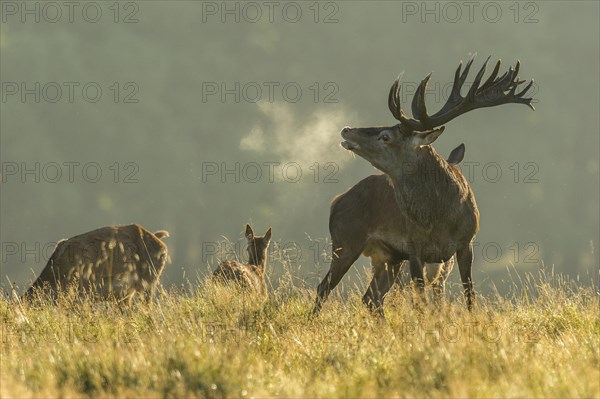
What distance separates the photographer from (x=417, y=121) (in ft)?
33.1

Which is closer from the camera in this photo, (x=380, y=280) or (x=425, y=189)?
(x=425, y=189)

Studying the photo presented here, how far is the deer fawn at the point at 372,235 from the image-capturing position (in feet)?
35.4

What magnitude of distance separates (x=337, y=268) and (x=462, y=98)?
2479 millimetres

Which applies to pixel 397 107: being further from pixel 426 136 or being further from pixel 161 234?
pixel 161 234

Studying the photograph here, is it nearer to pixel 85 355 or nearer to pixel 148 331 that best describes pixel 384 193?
pixel 148 331

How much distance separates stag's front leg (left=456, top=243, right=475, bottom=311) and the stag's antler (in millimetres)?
1431

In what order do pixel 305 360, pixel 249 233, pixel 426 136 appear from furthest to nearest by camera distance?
pixel 249 233
pixel 426 136
pixel 305 360

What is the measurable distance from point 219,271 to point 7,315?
3.65 m

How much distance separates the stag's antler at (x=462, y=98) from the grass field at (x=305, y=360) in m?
2.35

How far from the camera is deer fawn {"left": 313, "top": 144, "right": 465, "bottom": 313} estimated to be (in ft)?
35.4

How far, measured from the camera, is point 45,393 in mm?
5660

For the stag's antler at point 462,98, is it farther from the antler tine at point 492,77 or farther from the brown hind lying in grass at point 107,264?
the brown hind lying in grass at point 107,264

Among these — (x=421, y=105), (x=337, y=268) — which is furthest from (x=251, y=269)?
(x=421, y=105)

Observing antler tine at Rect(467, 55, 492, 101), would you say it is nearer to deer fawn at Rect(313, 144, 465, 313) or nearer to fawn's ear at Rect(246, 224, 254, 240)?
deer fawn at Rect(313, 144, 465, 313)
